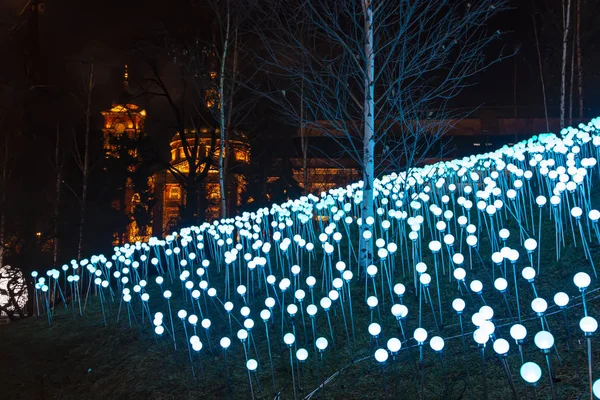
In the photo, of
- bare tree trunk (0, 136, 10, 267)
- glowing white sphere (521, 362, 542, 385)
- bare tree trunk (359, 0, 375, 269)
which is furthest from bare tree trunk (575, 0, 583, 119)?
bare tree trunk (0, 136, 10, 267)

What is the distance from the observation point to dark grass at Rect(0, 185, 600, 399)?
14.4 ft

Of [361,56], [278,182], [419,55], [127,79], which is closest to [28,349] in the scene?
Answer: [361,56]

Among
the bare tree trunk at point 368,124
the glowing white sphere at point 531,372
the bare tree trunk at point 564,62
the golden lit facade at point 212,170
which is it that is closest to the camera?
the glowing white sphere at point 531,372

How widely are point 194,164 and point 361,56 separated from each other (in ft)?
38.9

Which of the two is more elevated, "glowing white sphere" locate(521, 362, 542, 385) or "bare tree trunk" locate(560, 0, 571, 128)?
"bare tree trunk" locate(560, 0, 571, 128)

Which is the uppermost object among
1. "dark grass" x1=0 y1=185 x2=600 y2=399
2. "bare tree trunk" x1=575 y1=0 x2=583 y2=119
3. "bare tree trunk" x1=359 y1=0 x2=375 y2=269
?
"bare tree trunk" x1=575 y1=0 x2=583 y2=119

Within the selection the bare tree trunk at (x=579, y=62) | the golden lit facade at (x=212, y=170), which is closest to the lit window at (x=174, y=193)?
the golden lit facade at (x=212, y=170)

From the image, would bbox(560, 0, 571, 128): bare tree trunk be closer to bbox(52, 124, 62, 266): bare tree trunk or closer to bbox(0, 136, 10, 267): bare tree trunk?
bbox(52, 124, 62, 266): bare tree trunk

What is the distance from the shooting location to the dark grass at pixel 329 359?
4375 mm

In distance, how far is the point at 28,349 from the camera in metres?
8.40

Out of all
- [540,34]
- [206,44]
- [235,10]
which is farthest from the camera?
[540,34]

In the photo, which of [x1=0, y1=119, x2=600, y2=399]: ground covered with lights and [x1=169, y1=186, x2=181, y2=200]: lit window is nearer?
[x1=0, y1=119, x2=600, y2=399]: ground covered with lights

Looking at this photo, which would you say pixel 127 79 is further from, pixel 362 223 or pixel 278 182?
pixel 362 223

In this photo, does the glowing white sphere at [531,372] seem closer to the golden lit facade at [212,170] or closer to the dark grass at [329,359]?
the dark grass at [329,359]
